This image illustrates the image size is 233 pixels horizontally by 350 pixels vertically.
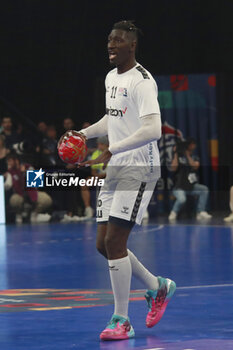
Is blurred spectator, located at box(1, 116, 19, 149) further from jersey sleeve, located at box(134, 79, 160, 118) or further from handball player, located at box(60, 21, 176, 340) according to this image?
jersey sleeve, located at box(134, 79, 160, 118)

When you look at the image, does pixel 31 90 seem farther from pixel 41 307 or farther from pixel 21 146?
pixel 41 307

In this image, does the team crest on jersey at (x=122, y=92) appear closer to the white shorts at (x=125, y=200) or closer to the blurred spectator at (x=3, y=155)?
the white shorts at (x=125, y=200)

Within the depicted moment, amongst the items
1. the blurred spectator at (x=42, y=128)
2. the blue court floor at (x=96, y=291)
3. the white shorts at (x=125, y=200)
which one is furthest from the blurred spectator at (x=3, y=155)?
the white shorts at (x=125, y=200)

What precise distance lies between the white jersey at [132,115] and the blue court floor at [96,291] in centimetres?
119

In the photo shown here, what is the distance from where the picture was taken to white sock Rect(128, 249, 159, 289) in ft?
22.1

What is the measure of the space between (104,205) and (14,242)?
722 cm

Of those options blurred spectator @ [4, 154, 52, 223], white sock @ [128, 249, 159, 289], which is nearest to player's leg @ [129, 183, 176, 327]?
white sock @ [128, 249, 159, 289]

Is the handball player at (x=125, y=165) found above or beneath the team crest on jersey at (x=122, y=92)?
beneath

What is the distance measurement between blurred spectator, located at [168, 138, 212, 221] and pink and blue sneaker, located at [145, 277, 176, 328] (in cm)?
1103

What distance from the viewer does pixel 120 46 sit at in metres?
6.58

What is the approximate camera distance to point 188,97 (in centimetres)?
1980

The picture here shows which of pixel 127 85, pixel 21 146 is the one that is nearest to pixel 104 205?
pixel 127 85

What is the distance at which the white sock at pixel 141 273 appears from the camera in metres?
6.74

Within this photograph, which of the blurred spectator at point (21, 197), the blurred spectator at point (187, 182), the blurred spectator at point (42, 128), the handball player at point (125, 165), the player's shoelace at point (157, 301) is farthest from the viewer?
the blurred spectator at point (42, 128)
